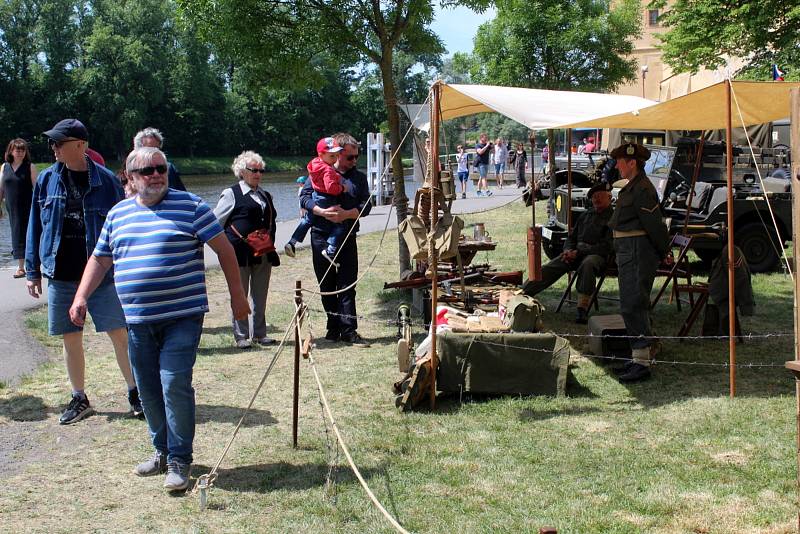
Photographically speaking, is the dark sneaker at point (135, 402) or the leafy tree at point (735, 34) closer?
the dark sneaker at point (135, 402)

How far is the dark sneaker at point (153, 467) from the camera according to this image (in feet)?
14.7

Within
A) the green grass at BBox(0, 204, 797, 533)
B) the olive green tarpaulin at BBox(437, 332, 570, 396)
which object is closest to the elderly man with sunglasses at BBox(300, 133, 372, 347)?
the green grass at BBox(0, 204, 797, 533)

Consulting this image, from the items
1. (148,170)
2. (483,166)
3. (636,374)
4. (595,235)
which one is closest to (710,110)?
(595,235)

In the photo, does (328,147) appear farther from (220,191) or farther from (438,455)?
(220,191)

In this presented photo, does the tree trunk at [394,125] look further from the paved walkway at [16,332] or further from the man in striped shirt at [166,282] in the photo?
the man in striped shirt at [166,282]

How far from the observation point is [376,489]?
427cm

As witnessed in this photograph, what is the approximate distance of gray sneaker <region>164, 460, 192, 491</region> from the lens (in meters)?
4.22

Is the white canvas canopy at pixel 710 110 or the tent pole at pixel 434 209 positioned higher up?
the white canvas canopy at pixel 710 110

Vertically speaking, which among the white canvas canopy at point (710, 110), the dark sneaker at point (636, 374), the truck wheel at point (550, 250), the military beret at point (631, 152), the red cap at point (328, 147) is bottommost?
the dark sneaker at point (636, 374)

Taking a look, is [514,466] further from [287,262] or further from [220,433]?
[287,262]

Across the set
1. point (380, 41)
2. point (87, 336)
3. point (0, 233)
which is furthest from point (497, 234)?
point (0, 233)

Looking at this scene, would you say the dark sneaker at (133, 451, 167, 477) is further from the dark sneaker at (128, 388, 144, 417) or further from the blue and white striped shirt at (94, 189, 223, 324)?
the dark sneaker at (128, 388, 144, 417)

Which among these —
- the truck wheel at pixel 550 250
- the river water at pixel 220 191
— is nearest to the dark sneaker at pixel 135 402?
the river water at pixel 220 191

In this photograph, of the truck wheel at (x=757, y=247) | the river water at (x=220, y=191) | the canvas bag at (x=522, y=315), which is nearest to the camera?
the canvas bag at (x=522, y=315)
